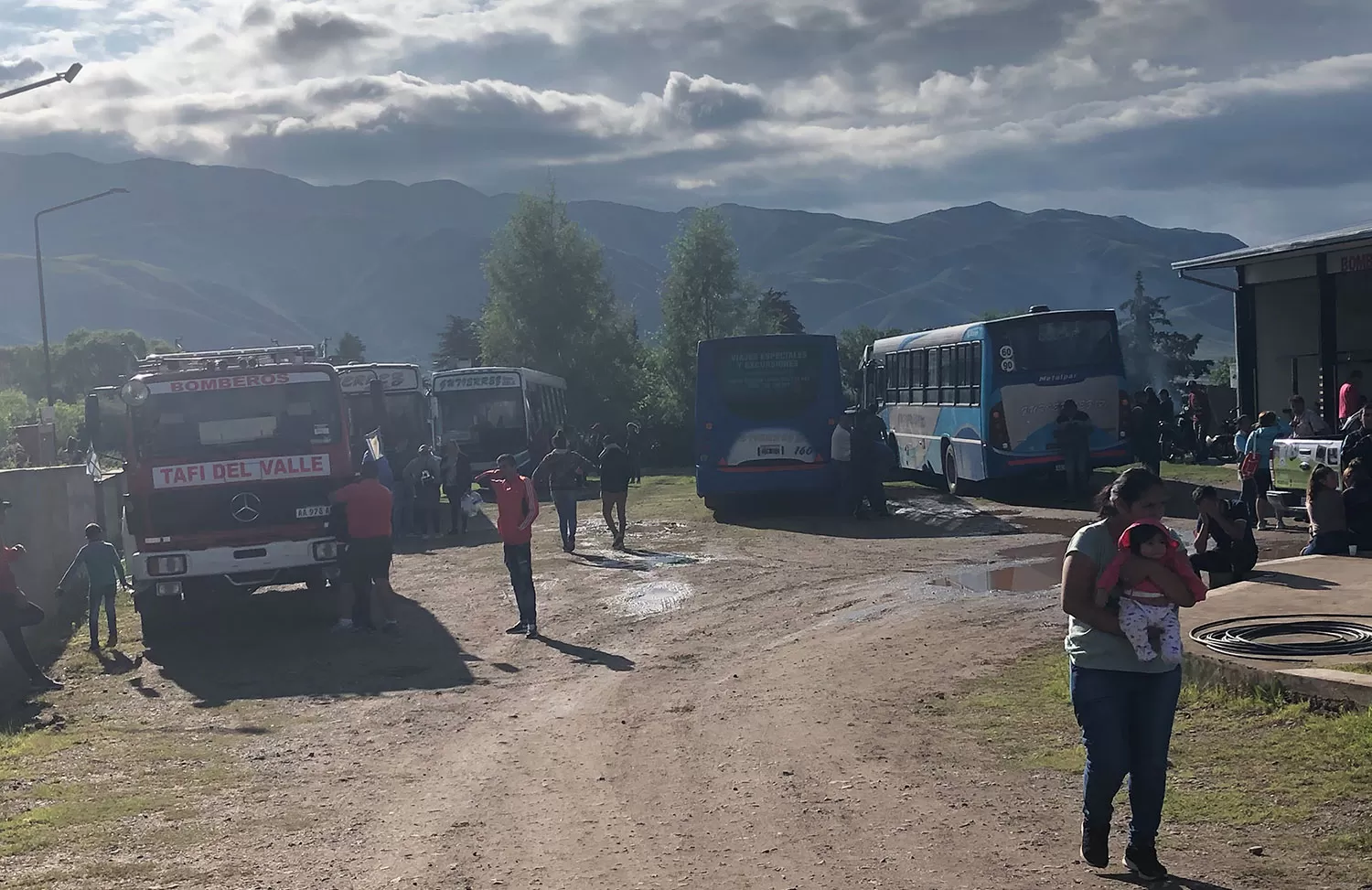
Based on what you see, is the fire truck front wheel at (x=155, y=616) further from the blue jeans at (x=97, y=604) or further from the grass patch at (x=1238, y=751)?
the grass patch at (x=1238, y=751)

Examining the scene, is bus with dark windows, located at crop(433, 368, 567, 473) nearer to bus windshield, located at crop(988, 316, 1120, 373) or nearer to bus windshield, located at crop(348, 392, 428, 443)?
bus windshield, located at crop(348, 392, 428, 443)

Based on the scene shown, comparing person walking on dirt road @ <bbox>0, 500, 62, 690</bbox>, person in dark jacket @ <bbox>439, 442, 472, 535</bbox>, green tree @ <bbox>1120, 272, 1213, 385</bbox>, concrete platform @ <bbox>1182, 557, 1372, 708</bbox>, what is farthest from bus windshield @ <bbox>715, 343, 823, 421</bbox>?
green tree @ <bbox>1120, 272, 1213, 385</bbox>

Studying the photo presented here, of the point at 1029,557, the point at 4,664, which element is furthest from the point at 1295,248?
the point at 4,664

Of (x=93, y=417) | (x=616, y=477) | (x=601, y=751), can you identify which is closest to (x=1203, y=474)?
(x=616, y=477)

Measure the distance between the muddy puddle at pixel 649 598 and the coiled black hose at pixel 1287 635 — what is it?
22.1ft

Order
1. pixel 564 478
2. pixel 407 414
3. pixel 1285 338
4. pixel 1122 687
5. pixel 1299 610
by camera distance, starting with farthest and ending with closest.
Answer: pixel 1285 338
pixel 407 414
pixel 564 478
pixel 1299 610
pixel 1122 687

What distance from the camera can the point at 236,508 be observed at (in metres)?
14.8

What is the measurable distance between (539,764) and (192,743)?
301 cm

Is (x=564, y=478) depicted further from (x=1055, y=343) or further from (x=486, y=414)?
(x=486, y=414)

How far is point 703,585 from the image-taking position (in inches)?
668

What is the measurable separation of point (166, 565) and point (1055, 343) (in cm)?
1540

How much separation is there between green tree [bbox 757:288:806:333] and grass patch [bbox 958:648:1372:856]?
77096 mm

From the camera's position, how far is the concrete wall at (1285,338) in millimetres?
32094

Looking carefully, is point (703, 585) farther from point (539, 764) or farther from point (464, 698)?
point (539, 764)
